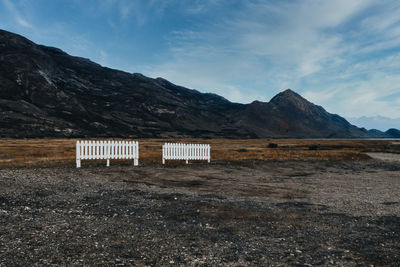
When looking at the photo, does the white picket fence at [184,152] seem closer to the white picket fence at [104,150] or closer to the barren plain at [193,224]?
the white picket fence at [104,150]

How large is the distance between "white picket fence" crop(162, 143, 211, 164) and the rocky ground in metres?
10.5

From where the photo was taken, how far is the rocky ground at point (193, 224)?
6.54 meters

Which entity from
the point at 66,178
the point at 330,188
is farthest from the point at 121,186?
the point at 330,188

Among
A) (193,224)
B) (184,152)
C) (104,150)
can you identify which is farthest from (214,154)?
(193,224)

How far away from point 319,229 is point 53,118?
182 m

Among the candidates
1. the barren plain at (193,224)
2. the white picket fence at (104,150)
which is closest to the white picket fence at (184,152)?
the white picket fence at (104,150)

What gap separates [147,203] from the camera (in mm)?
11531

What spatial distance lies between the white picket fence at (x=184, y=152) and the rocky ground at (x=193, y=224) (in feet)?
34.6

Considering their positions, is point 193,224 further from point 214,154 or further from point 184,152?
point 214,154

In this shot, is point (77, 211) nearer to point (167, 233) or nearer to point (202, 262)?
point (167, 233)

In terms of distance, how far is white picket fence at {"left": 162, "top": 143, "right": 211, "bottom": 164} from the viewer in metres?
26.7

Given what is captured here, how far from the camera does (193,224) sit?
352 inches

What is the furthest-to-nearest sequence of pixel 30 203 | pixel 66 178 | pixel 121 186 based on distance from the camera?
pixel 66 178 → pixel 121 186 → pixel 30 203

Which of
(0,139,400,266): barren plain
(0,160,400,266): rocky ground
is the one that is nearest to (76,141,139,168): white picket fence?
(0,139,400,266): barren plain
